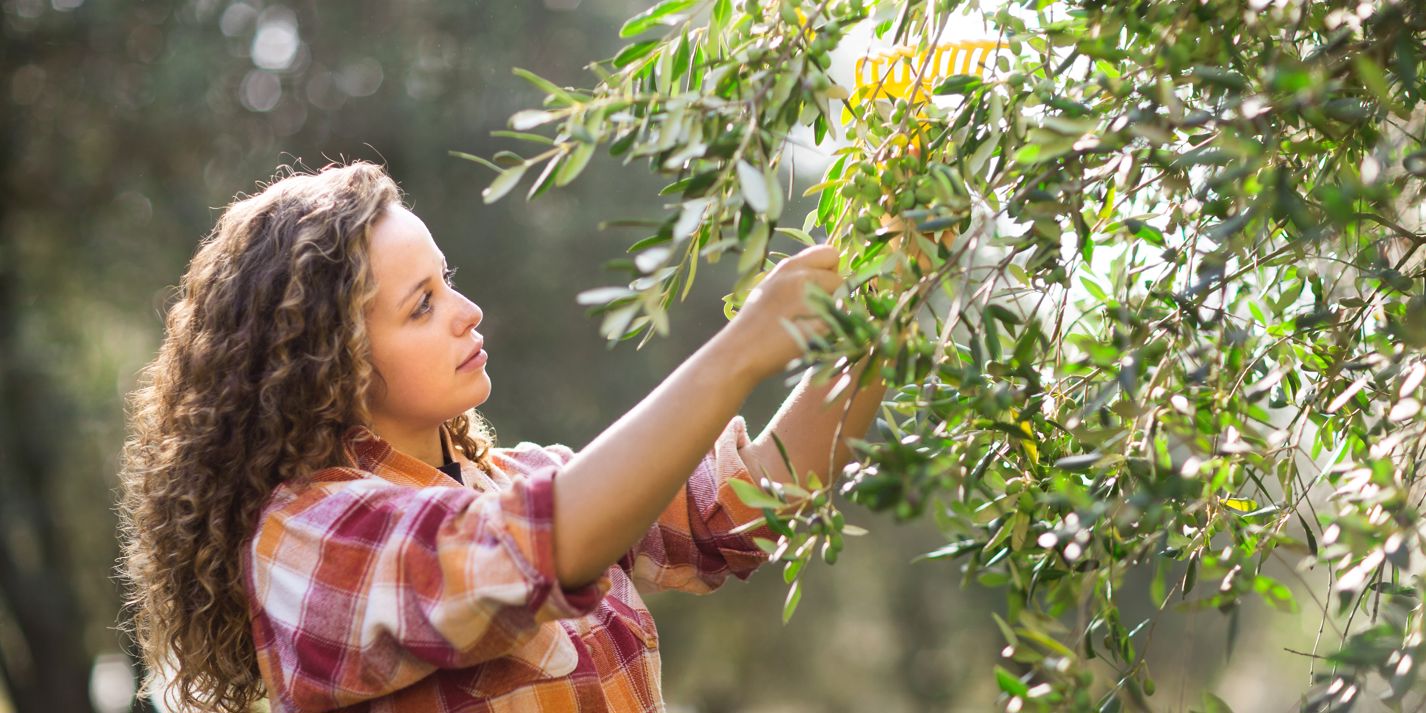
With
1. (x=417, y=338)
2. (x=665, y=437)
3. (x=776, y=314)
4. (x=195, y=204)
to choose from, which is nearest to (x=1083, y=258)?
(x=776, y=314)

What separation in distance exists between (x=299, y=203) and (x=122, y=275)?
22.6 feet

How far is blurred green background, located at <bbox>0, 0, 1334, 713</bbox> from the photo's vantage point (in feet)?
25.7

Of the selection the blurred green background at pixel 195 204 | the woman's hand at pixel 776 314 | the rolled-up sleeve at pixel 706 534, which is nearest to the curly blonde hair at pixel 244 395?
the rolled-up sleeve at pixel 706 534

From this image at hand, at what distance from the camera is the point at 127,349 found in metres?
8.38

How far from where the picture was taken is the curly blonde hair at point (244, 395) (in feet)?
5.69

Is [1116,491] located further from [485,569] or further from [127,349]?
[127,349]

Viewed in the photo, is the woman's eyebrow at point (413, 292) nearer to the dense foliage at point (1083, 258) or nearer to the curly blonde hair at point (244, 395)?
the curly blonde hair at point (244, 395)

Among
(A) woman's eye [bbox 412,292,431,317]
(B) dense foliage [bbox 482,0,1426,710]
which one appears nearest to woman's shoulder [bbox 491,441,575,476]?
(A) woman's eye [bbox 412,292,431,317]

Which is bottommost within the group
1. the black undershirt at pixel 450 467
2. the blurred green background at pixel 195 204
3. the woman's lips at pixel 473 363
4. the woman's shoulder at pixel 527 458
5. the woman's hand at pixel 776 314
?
the blurred green background at pixel 195 204

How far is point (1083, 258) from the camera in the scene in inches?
51.7

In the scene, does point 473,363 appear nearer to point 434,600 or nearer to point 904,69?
point 434,600

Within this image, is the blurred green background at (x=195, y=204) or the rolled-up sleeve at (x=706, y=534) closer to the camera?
the rolled-up sleeve at (x=706, y=534)

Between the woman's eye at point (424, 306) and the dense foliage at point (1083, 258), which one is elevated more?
the dense foliage at point (1083, 258)

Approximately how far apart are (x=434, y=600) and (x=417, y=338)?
476mm
